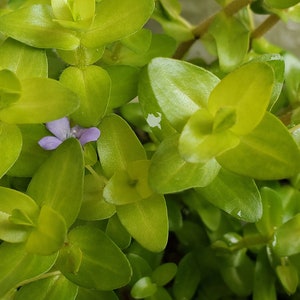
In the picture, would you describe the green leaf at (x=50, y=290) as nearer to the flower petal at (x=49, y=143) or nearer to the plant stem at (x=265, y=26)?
the flower petal at (x=49, y=143)

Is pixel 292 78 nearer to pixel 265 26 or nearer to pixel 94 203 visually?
pixel 265 26

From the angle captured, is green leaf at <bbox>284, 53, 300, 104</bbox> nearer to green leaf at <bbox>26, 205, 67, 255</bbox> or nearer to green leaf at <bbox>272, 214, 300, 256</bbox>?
green leaf at <bbox>272, 214, 300, 256</bbox>

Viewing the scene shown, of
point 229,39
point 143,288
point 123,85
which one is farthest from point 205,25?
point 143,288

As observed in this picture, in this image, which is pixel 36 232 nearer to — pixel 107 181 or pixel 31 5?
pixel 107 181

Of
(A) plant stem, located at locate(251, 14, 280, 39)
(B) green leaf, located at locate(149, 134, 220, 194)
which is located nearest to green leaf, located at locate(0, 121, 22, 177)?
(B) green leaf, located at locate(149, 134, 220, 194)

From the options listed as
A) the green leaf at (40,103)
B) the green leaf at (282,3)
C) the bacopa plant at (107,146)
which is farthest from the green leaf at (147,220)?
the green leaf at (282,3)

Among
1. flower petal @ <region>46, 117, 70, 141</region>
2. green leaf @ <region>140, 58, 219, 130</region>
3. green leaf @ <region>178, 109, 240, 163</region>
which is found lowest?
flower petal @ <region>46, 117, 70, 141</region>

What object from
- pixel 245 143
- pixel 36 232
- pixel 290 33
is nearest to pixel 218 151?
pixel 245 143
